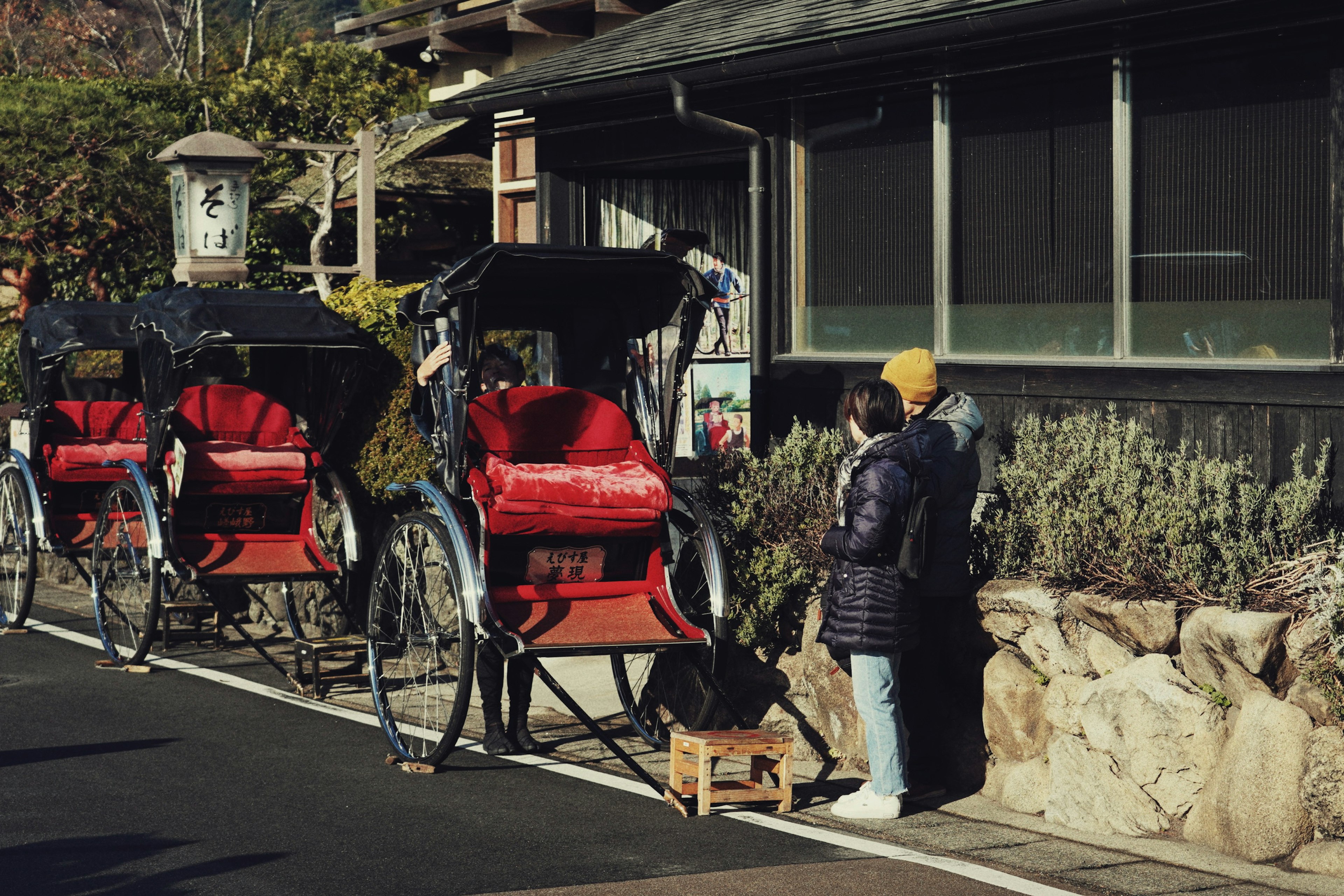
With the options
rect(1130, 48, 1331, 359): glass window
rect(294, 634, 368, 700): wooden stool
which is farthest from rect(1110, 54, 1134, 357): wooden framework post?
rect(294, 634, 368, 700): wooden stool

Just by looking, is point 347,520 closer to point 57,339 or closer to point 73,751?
point 73,751

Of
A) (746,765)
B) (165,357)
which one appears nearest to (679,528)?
(746,765)

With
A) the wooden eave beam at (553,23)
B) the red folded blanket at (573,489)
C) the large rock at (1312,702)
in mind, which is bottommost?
the large rock at (1312,702)

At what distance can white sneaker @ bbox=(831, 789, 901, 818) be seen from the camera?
6.25m

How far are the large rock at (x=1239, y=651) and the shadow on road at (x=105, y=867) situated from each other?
11.9ft

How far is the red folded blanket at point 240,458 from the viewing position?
9.34m

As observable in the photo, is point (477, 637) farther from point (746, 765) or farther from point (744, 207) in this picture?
point (744, 207)

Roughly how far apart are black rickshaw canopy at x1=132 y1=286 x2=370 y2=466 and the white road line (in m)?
1.49

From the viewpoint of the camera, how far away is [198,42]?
1460 inches

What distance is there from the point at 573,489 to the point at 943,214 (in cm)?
307

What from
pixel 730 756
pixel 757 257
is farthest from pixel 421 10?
pixel 730 756

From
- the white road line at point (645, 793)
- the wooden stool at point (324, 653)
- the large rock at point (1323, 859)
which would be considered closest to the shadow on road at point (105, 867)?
the white road line at point (645, 793)

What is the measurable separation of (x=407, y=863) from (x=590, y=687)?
355 cm

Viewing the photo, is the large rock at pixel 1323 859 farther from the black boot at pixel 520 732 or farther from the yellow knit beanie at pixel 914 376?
the black boot at pixel 520 732
